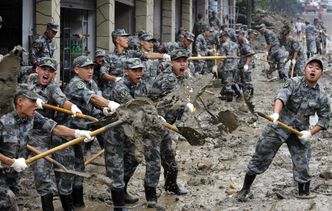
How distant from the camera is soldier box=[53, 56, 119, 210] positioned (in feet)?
22.5

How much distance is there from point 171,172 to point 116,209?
3.65ft

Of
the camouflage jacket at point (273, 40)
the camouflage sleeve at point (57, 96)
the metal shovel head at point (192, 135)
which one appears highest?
the camouflage jacket at point (273, 40)

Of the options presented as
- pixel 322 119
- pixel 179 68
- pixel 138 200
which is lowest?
pixel 138 200

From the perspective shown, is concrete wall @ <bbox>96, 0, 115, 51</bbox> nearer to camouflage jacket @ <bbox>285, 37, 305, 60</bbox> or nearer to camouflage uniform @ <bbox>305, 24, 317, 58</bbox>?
camouflage jacket @ <bbox>285, 37, 305, 60</bbox>

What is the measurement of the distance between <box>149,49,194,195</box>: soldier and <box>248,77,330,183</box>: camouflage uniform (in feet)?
3.50

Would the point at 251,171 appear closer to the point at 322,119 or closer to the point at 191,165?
the point at 322,119

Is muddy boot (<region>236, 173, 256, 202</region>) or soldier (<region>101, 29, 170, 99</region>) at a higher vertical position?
soldier (<region>101, 29, 170, 99</region>)

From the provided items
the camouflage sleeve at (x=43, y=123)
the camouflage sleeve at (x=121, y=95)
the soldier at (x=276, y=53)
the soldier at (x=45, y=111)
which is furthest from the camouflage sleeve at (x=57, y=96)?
the soldier at (x=276, y=53)

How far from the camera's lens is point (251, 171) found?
292 inches

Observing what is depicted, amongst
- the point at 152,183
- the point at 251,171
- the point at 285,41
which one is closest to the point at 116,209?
the point at 152,183

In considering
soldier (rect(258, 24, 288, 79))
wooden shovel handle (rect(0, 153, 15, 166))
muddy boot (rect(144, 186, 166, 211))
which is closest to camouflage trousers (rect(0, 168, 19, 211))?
wooden shovel handle (rect(0, 153, 15, 166))

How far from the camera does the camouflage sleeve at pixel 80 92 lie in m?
7.00

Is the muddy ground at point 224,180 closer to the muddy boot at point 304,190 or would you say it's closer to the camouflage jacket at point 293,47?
the muddy boot at point 304,190

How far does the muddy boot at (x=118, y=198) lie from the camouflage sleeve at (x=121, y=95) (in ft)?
3.38
